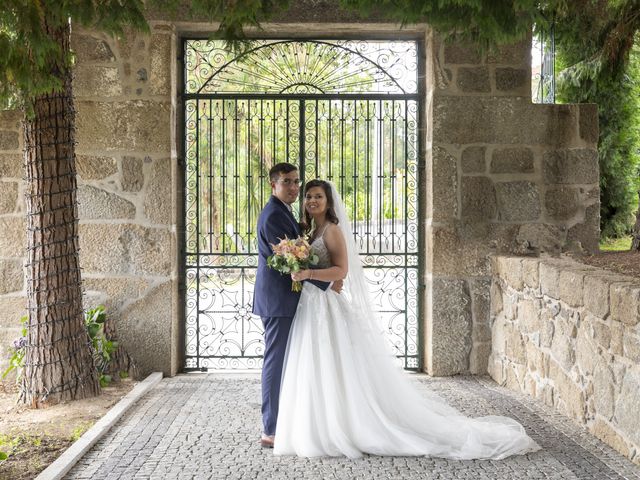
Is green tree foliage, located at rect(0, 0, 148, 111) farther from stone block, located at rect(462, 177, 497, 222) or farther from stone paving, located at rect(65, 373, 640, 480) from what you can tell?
stone block, located at rect(462, 177, 497, 222)

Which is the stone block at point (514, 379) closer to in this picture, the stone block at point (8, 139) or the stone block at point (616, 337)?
the stone block at point (616, 337)

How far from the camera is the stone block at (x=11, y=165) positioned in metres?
5.90

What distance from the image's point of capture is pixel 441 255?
19.7 feet

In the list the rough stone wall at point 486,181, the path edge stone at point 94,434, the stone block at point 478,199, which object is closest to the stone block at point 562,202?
the rough stone wall at point 486,181

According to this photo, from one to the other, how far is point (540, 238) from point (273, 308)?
9.03 ft

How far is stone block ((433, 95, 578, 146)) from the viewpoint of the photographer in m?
6.02

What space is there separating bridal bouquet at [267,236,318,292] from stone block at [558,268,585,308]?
159cm

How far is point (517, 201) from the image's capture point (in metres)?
6.05

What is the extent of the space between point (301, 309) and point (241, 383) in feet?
6.39

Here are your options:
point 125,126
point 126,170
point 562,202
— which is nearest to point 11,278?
point 126,170

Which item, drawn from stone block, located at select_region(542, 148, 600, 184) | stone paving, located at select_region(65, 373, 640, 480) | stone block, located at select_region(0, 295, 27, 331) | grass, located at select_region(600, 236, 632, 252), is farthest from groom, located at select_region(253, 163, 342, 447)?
grass, located at select_region(600, 236, 632, 252)

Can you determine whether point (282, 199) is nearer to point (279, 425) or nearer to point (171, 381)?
point (279, 425)

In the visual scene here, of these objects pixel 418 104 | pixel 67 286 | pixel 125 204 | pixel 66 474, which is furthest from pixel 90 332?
pixel 418 104

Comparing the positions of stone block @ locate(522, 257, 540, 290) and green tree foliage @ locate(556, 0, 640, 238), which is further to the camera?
green tree foliage @ locate(556, 0, 640, 238)
